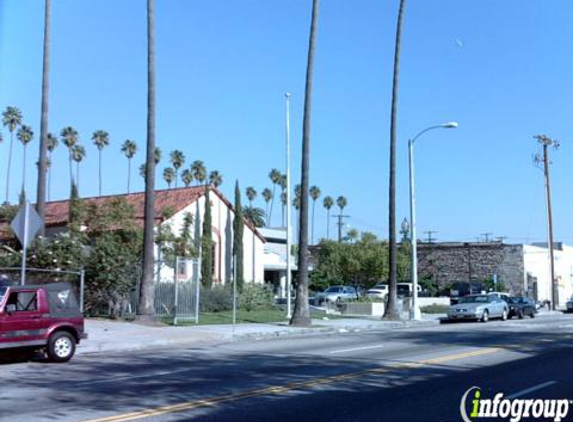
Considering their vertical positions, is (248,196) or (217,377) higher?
(248,196)

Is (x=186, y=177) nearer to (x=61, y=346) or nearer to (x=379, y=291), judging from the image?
(x=379, y=291)

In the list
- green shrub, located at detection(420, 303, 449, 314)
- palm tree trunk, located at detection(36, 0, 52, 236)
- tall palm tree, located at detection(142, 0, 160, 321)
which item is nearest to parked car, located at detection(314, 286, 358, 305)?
green shrub, located at detection(420, 303, 449, 314)

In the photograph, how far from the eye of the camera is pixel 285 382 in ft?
38.8

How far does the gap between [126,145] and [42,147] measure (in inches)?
2387

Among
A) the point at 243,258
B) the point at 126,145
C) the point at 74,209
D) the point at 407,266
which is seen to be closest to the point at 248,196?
the point at 126,145

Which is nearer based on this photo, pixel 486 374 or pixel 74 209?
pixel 486 374

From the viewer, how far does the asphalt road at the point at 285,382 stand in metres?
9.25

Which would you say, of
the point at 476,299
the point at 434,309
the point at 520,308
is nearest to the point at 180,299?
the point at 476,299

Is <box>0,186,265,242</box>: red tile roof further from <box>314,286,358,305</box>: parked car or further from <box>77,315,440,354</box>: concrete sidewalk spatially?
<box>77,315,440,354</box>: concrete sidewalk

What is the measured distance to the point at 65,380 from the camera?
42.3ft

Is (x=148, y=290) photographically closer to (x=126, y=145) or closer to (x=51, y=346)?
(x=51, y=346)

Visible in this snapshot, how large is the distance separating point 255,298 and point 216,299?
4.36m

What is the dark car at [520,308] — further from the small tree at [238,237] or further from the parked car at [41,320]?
the parked car at [41,320]

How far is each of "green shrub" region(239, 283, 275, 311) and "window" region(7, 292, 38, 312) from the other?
21.3 m
